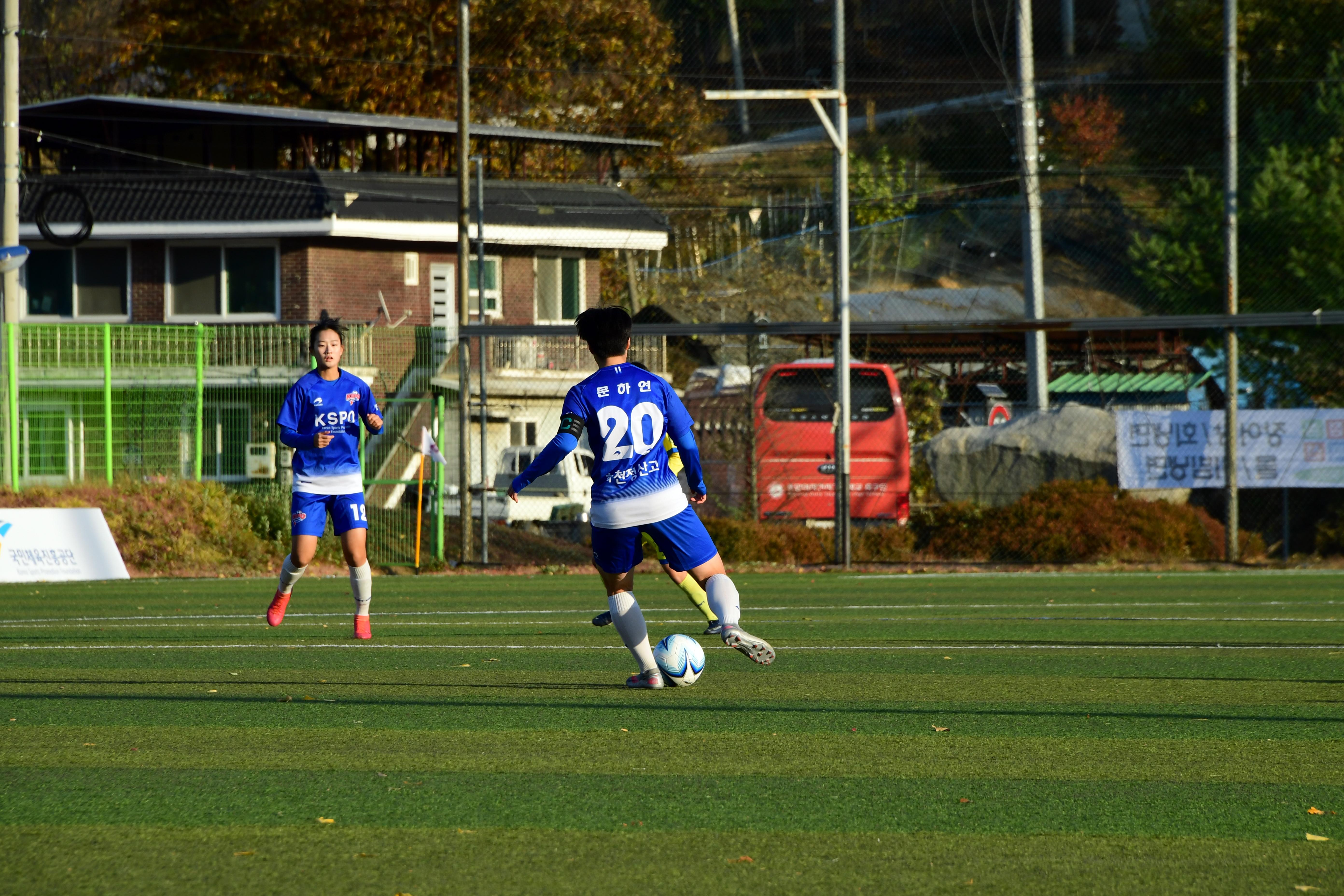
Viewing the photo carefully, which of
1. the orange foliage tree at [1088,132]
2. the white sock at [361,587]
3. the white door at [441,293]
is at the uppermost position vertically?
the orange foliage tree at [1088,132]

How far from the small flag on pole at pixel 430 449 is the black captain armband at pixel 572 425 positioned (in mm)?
11159

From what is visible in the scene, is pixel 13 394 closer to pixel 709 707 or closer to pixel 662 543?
pixel 662 543

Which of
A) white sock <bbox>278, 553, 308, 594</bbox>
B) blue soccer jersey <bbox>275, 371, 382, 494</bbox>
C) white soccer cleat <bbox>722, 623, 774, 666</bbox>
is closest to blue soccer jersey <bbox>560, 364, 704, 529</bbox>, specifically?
white soccer cleat <bbox>722, 623, 774, 666</bbox>

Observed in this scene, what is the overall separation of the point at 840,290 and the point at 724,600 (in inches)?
480

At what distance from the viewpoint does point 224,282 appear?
34750 mm

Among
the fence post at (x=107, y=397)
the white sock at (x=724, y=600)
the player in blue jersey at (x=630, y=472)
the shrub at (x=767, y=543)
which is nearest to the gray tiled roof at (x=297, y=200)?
the fence post at (x=107, y=397)

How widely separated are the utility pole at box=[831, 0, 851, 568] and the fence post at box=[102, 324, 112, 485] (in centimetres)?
939

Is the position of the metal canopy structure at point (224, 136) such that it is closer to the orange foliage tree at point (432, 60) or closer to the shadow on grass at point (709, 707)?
the orange foliage tree at point (432, 60)

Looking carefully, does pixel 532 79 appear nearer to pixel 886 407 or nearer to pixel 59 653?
pixel 886 407

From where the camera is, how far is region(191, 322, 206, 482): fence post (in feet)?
63.9

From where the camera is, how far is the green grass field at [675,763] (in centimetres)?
409

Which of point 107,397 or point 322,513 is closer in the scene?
point 322,513

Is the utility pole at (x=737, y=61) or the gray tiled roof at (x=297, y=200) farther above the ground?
the utility pole at (x=737, y=61)

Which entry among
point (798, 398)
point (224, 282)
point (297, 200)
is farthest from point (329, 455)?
point (224, 282)
